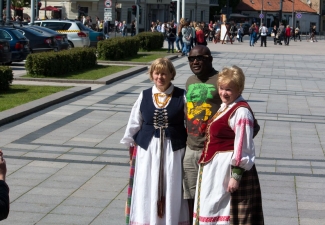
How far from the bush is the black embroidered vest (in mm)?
26372

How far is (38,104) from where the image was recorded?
13.4 meters

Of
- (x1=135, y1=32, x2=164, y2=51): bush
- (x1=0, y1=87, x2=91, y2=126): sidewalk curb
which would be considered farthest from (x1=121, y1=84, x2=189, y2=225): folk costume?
(x1=135, y1=32, x2=164, y2=51): bush

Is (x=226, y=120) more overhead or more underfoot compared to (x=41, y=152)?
more overhead

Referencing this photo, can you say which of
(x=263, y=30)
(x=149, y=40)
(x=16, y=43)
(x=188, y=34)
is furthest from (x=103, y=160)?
(x=263, y=30)

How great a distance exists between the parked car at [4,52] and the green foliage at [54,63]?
8.67ft

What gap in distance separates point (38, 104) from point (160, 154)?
847 cm

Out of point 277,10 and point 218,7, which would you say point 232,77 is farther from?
point 277,10

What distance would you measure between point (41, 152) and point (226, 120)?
510 cm

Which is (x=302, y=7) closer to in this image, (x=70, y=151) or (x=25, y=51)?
(x=25, y=51)

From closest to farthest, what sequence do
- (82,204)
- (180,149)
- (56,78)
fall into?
(180,149)
(82,204)
(56,78)

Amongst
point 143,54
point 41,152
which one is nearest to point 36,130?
point 41,152

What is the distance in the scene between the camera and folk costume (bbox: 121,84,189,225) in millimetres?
5227

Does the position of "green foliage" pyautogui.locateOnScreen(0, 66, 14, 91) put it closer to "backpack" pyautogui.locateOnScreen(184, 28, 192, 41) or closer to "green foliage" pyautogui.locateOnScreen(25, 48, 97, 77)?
"green foliage" pyautogui.locateOnScreen(25, 48, 97, 77)

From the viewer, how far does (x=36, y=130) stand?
1113 centimetres
